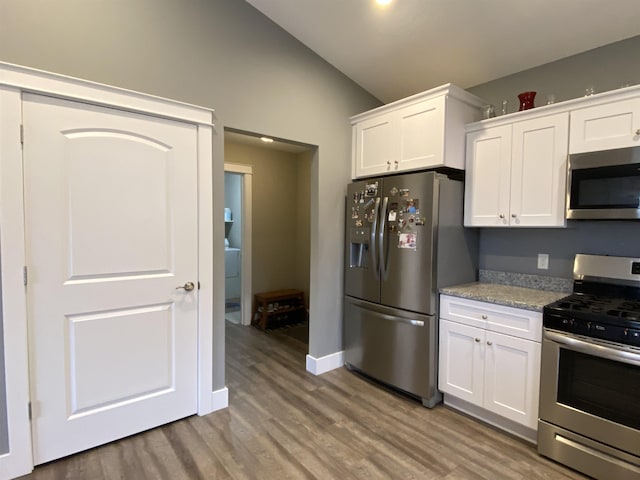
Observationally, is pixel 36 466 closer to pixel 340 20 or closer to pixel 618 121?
pixel 340 20

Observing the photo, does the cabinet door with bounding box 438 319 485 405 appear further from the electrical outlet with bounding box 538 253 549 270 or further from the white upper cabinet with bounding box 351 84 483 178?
the white upper cabinet with bounding box 351 84 483 178

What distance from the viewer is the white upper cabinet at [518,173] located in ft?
7.62

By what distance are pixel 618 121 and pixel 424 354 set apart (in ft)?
6.36

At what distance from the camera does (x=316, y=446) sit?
221cm

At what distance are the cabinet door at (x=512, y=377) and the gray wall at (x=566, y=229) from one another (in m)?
0.75

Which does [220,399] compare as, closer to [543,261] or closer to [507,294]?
[507,294]

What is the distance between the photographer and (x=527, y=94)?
2520 mm

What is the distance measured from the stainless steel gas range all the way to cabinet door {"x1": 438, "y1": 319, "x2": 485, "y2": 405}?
0.40m

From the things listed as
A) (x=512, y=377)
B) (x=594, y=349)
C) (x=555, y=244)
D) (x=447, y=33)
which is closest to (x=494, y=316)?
(x=512, y=377)

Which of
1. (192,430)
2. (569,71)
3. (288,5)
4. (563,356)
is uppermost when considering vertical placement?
(288,5)

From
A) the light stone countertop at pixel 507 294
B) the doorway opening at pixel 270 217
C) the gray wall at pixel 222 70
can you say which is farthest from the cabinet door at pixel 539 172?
the doorway opening at pixel 270 217

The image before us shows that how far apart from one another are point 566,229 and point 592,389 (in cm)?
114

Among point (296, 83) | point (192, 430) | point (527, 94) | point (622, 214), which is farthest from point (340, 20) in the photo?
point (192, 430)

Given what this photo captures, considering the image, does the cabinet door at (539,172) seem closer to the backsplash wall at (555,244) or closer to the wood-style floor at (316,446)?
the backsplash wall at (555,244)
